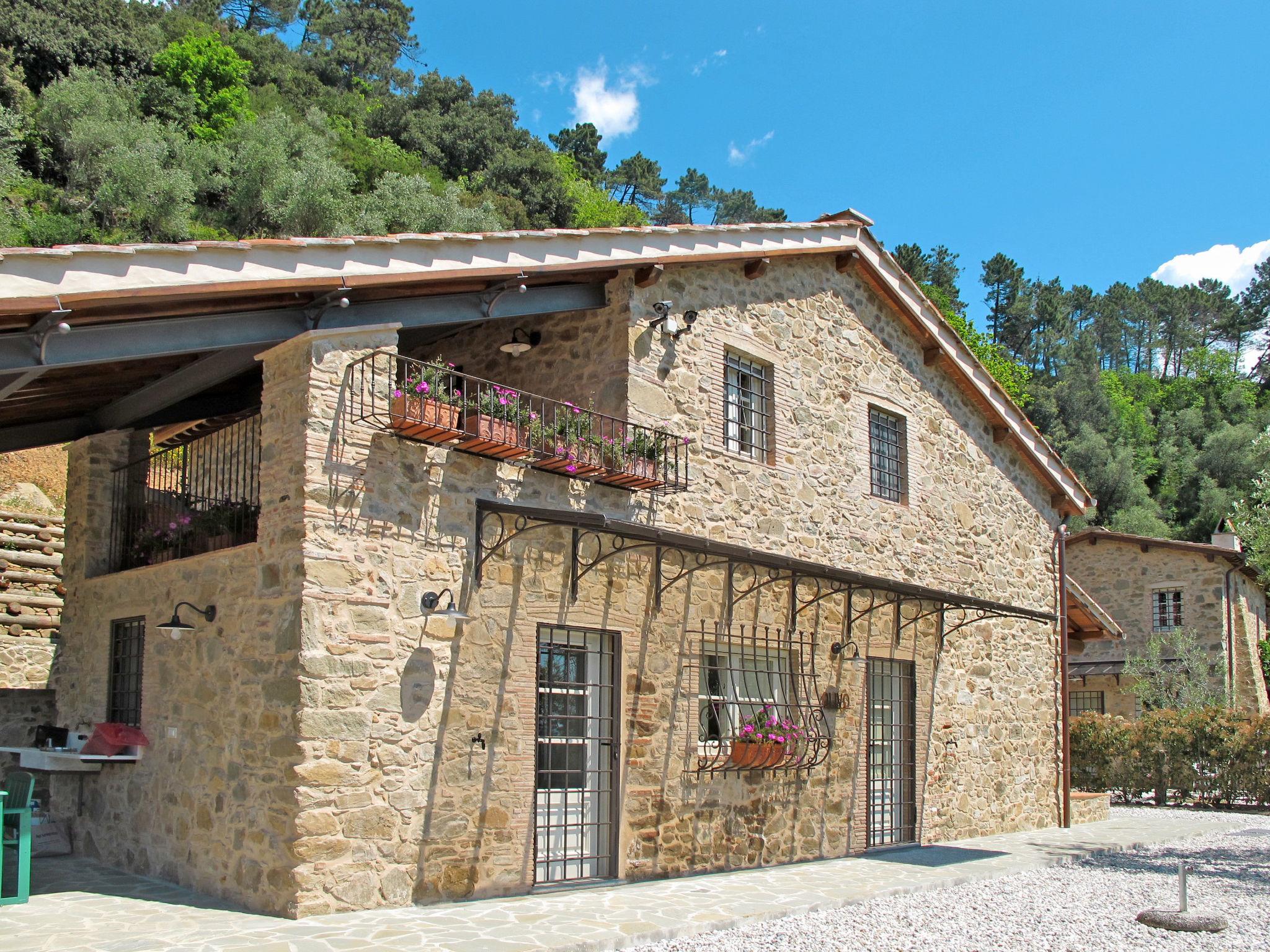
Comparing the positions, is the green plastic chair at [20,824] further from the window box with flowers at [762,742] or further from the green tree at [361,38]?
the green tree at [361,38]

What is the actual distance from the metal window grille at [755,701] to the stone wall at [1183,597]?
16.6 metres

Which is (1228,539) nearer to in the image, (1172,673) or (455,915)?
(1172,673)

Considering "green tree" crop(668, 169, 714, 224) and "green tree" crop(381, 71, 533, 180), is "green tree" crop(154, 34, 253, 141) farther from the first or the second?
"green tree" crop(668, 169, 714, 224)

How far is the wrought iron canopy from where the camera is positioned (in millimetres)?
8344

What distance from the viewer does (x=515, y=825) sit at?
8273 millimetres

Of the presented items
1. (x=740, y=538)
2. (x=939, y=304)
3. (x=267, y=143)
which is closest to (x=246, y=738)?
(x=740, y=538)

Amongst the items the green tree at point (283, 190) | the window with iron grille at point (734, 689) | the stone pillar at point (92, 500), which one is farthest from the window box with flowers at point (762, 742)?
the green tree at point (283, 190)

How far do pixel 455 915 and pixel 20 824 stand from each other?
310 cm

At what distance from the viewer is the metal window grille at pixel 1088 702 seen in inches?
1077

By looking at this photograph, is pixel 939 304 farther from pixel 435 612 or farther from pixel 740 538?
pixel 435 612

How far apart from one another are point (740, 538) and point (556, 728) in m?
2.94

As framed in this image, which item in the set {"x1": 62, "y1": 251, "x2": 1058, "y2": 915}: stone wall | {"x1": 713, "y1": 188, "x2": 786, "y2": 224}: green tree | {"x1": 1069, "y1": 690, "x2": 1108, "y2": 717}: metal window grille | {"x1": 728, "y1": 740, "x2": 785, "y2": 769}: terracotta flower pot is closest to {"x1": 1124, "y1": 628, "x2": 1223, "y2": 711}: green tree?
{"x1": 1069, "y1": 690, "x2": 1108, "y2": 717}: metal window grille

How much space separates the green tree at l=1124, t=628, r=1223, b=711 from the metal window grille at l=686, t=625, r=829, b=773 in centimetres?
1774

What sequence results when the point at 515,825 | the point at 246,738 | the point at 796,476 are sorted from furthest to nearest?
the point at 796,476 → the point at 515,825 → the point at 246,738
